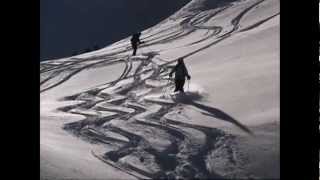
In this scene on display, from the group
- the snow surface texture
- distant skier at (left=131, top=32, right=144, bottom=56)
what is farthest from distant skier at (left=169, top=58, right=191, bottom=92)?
distant skier at (left=131, top=32, right=144, bottom=56)

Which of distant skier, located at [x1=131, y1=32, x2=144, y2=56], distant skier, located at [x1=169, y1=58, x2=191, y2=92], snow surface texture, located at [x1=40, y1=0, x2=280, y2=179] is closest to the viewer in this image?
snow surface texture, located at [x1=40, y1=0, x2=280, y2=179]

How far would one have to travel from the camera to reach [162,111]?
3314mm

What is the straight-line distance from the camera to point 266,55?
3.50 metres

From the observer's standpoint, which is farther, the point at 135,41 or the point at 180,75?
the point at 135,41

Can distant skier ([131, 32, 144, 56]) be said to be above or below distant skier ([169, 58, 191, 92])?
above

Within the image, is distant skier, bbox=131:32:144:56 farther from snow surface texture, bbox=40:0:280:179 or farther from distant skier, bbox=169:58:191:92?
distant skier, bbox=169:58:191:92

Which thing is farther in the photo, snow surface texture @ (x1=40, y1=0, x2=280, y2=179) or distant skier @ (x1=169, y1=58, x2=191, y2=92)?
distant skier @ (x1=169, y1=58, x2=191, y2=92)

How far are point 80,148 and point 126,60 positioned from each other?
1.06m

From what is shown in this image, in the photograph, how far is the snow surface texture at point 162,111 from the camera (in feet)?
9.52

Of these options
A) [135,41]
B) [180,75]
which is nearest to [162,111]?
[180,75]

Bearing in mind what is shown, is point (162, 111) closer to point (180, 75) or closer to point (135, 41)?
point (180, 75)

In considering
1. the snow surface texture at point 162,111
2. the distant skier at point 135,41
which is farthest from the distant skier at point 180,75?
the distant skier at point 135,41

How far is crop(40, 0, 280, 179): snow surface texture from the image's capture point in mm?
2902

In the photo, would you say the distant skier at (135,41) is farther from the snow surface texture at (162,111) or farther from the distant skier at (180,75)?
the distant skier at (180,75)
